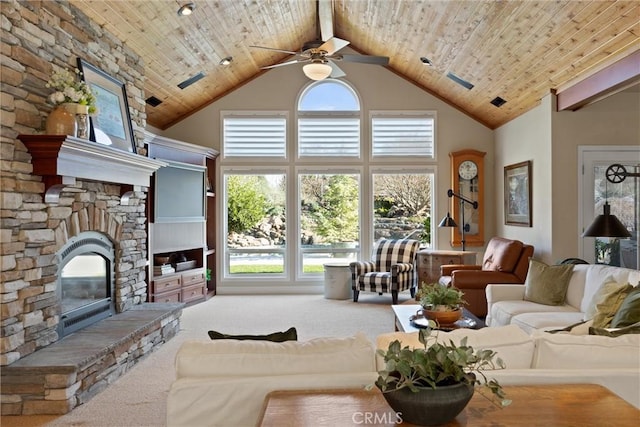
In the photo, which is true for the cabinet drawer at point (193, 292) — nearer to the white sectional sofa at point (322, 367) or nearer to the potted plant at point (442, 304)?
the potted plant at point (442, 304)

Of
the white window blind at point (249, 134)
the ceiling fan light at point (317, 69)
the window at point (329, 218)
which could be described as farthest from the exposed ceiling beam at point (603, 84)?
the white window blind at point (249, 134)

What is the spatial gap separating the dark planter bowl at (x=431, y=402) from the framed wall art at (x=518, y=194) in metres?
5.41

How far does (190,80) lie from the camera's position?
672 cm

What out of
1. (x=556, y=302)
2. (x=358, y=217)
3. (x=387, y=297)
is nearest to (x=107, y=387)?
(x=556, y=302)

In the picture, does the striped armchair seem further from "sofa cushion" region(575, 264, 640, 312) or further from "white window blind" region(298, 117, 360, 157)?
"sofa cushion" region(575, 264, 640, 312)

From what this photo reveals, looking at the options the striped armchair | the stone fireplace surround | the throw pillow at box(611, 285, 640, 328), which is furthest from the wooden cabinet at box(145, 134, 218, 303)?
the throw pillow at box(611, 285, 640, 328)

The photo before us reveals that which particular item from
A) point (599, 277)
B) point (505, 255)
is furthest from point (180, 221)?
point (599, 277)

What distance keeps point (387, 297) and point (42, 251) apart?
5012 mm

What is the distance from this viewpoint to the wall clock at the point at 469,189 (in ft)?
25.7

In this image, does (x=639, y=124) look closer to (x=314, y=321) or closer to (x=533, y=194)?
(x=533, y=194)

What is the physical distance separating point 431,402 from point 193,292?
6061mm

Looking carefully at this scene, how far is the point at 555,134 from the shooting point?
222 inches

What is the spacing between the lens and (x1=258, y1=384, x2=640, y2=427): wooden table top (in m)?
1.47

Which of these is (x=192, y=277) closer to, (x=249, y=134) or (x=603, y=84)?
(x=249, y=134)
